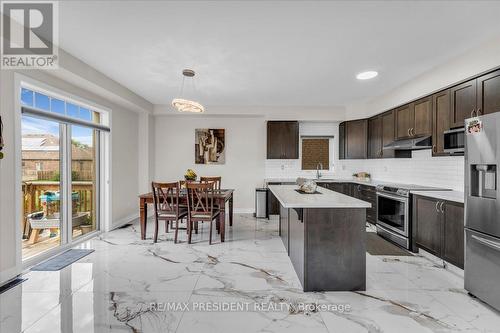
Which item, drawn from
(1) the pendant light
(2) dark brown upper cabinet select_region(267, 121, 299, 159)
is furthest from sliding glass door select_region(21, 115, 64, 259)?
(2) dark brown upper cabinet select_region(267, 121, 299, 159)

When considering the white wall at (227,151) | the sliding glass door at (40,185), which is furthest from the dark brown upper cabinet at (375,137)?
the sliding glass door at (40,185)

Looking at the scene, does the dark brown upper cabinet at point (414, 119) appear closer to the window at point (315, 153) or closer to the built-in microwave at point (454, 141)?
the built-in microwave at point (454, 141)

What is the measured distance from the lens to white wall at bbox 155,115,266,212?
6250mm

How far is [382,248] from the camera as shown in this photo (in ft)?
12.2

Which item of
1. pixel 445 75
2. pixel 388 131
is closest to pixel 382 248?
pixel 388 131

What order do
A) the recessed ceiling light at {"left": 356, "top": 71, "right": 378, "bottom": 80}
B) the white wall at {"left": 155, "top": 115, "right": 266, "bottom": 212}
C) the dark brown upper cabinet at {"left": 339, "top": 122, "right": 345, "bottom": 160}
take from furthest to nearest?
the white wall at {"left": 155, "top": 115, "right": 266, "bottom": 212}
the dark brown upper cabinet at {"left": 339, "top": 122, "right": 345, "bottom": 160}
the recessed ceiling light at {"left": 356, "top": 71, "right": 378, "bottom": 80}

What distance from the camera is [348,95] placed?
5027mm

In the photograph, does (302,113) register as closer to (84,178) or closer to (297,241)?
(297,241)

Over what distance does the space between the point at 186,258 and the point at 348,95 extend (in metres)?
4.17

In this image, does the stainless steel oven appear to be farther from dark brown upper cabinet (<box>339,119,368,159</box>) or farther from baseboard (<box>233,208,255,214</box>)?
baseboard (<box>233,208,255,214</box>)

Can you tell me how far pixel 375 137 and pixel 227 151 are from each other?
329 centimetres

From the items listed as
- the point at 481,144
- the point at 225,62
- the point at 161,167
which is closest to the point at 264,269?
the point at 481,144

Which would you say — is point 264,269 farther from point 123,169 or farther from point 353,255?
point 123,169

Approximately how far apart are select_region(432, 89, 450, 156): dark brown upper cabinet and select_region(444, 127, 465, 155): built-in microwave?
10cm
